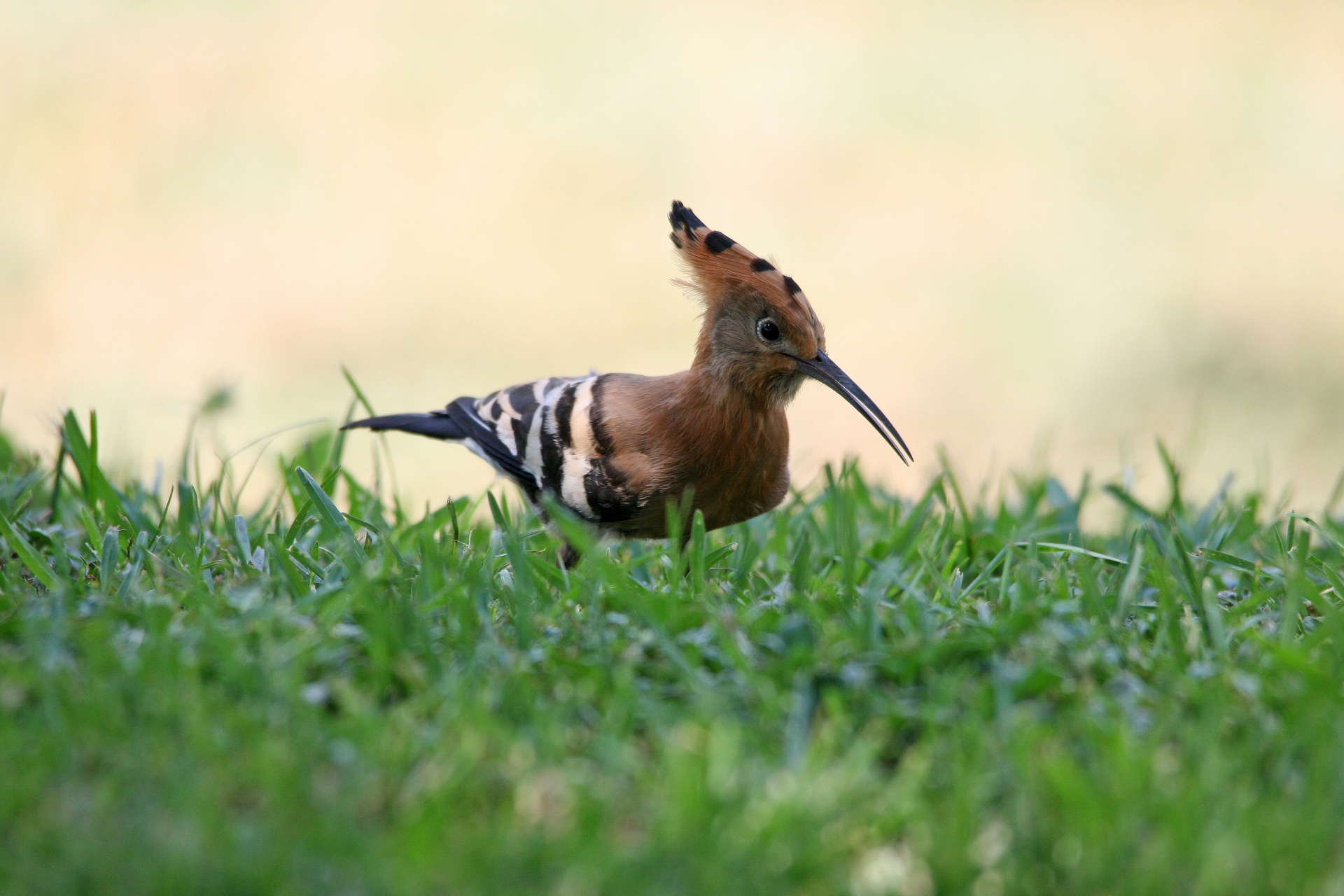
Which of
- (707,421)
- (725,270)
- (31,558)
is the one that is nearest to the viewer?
(31,558)

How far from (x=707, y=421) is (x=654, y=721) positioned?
1534mm

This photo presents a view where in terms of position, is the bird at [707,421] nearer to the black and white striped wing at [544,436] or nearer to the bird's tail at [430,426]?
the black and white striped wing at [544,436]

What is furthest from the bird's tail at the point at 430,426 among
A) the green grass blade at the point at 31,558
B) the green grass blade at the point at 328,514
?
the green grass blade at the point at 31,558

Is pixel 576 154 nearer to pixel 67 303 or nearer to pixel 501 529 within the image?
pixel 67 303

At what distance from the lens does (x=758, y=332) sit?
3.85 m

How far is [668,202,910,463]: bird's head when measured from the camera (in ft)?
12.5

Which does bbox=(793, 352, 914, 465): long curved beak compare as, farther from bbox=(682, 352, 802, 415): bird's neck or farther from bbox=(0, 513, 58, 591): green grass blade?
bbox=(0, 513, 58, 591): green grass blade

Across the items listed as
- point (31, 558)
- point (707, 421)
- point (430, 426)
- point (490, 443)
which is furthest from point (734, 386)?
point (31, 558)

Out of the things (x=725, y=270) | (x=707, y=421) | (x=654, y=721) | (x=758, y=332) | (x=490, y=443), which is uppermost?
(x=725, y=270)

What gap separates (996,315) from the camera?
8.28 m

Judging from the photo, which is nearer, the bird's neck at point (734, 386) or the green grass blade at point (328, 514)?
the green grass blade at point (328, 514)

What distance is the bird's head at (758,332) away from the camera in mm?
3803

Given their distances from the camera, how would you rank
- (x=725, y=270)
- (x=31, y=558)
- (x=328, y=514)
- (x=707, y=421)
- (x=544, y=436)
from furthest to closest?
(x=544, y=436)
(x=725, y=270)
(x=707, y=421)
(x=328, y=514)
(x=31, y=558)

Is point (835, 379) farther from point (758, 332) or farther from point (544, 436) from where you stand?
point (544, 436)
